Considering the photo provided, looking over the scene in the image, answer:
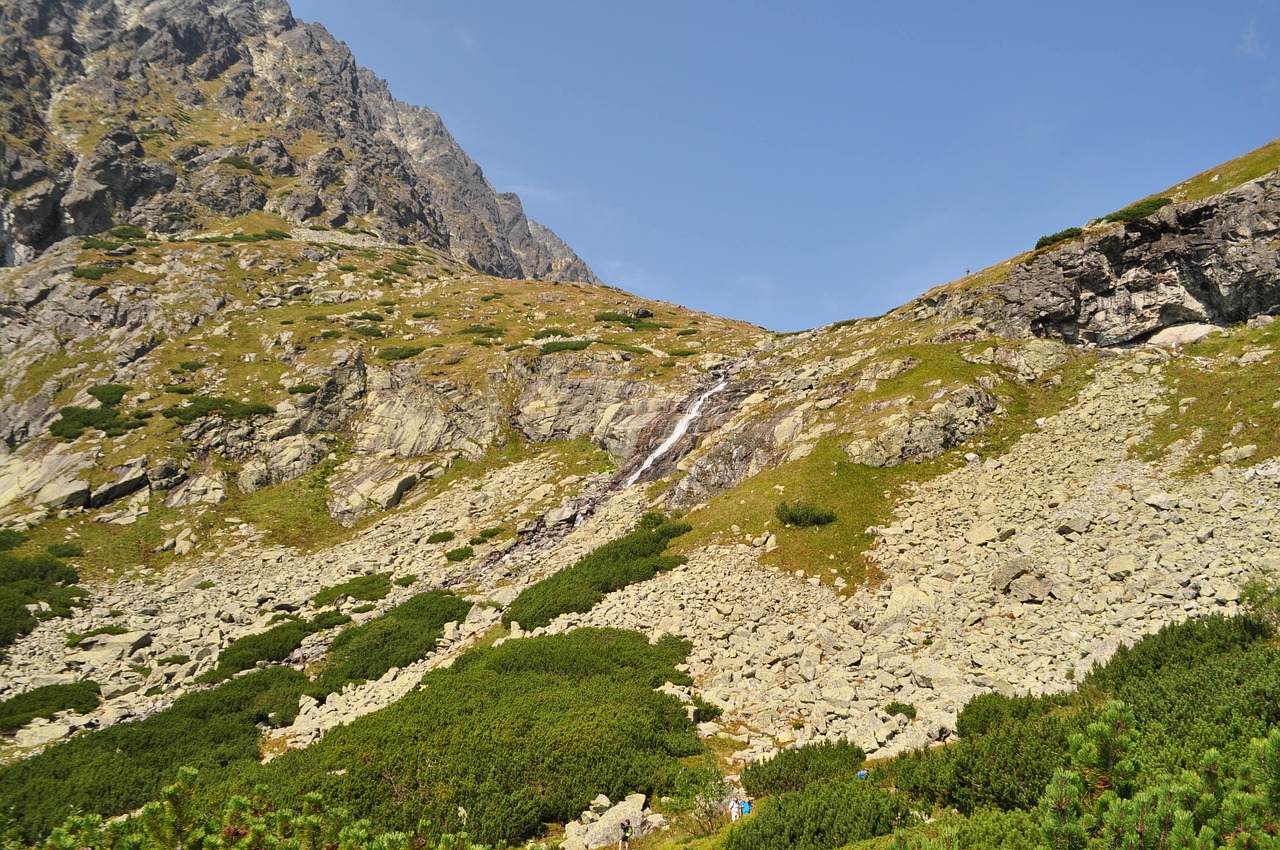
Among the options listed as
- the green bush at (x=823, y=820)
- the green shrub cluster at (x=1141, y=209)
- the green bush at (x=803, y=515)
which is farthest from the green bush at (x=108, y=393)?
the green shrub cluster at (x=1141, y=209)

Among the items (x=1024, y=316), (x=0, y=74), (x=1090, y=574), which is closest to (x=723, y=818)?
(x=1090, y=574)

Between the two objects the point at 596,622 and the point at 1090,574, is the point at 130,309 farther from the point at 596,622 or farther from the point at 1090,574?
the point at 1090,574

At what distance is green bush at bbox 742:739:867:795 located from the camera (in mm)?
13188

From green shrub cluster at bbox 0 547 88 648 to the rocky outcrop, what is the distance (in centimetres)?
5735

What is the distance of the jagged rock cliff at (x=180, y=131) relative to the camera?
91.2 meters

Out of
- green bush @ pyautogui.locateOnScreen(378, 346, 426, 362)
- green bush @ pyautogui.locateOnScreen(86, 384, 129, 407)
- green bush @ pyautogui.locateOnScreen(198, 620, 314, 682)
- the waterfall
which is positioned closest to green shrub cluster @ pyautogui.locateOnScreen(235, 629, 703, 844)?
green bush @ pyautogui.locateOnScreen(198, 620, 314, 682)

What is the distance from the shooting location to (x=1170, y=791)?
6.59 meters

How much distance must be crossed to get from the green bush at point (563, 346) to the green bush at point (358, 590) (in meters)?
30.1

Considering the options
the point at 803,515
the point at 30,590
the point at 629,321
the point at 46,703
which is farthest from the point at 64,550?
the point at 629,321

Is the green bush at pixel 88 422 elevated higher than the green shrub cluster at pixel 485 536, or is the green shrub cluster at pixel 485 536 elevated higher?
the green bush at pixel 88 422

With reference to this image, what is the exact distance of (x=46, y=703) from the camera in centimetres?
2323

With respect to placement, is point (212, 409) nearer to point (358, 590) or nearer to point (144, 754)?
point (358, 590)

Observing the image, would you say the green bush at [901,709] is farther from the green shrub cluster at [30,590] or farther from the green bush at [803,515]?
the green shrub cluster at [30,590]

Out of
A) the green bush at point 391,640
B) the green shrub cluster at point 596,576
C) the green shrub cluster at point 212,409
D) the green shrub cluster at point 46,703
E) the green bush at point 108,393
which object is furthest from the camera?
the green bush at point 108,393
